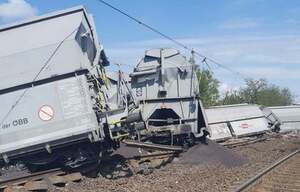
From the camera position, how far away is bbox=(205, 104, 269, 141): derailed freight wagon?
2920cm

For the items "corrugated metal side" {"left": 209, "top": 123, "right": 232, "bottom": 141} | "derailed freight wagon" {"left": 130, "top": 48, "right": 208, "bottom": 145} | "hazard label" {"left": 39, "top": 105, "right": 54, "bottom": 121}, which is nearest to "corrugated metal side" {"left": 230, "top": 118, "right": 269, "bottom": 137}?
"corrugated metal side" {"left": 209, "top": 123, "right": 232, "bottom": 141}

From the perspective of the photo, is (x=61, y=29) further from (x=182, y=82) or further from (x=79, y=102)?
(x=182, y=82)

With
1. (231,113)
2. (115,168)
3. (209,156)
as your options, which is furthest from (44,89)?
(231,113)

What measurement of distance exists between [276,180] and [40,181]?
5799 mm

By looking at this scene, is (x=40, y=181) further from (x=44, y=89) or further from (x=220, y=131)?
(x=220, y=131)

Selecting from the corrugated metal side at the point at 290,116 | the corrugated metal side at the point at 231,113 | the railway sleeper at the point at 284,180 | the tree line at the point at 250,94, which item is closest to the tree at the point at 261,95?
the tree line at the point at 250,94

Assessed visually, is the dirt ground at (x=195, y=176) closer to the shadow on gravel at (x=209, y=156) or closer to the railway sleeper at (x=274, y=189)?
the shadow on gravel at (x=209, y=156)

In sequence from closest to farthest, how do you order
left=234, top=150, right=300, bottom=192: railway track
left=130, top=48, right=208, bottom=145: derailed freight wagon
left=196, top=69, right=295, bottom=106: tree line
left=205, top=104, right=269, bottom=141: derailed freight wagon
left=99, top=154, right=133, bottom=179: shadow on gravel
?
left=234, top=150, right=300, bottom=192: railway track < left=99, top=154, right=133, bottom=179: shadow on gravel < left=130, top=48, right=208, bottom=145: derailed freight wagon < left=205, top=104, right=269, bottom=141: derailed freight wagon < left=196, top=69, right=295, bottom=106: tree line

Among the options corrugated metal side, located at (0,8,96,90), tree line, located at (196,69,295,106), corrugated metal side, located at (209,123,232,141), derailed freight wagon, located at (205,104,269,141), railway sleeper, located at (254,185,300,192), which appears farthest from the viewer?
tree line, located at (196,69,295,106)

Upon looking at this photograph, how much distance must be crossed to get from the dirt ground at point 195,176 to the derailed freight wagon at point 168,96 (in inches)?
44.4

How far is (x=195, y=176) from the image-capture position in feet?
47.4

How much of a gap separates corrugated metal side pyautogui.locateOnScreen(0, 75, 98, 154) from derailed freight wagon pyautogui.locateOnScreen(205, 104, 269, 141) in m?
15.2

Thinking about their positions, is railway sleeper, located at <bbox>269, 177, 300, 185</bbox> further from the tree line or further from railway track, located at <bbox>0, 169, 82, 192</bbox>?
the tree line

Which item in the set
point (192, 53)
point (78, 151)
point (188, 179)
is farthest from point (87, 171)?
point (192, 53)
